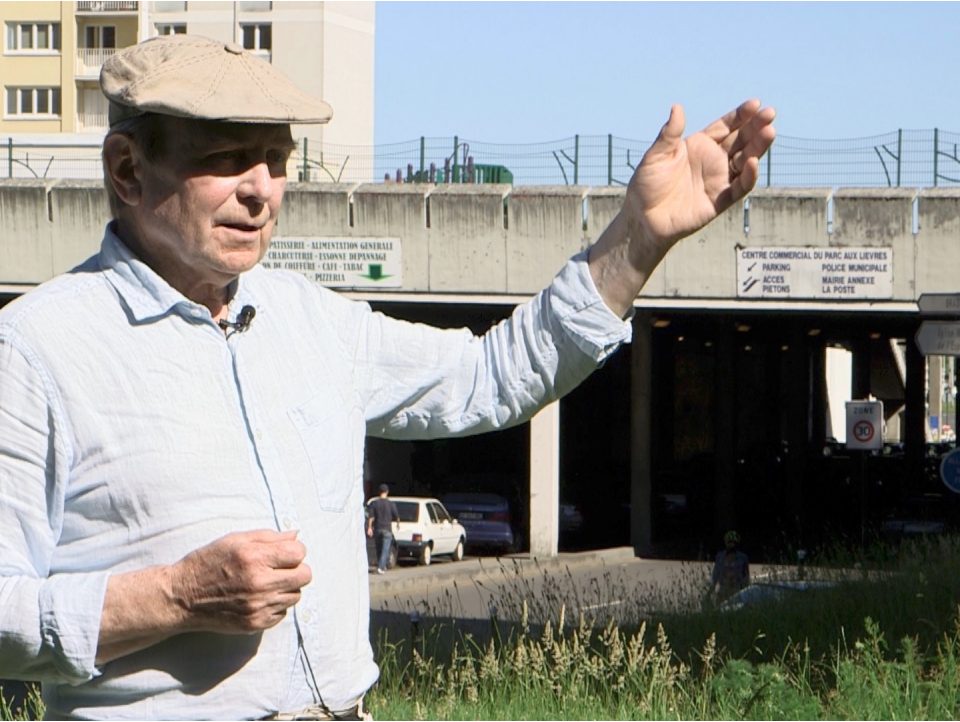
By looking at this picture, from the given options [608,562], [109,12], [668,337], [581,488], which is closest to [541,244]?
[608,562]

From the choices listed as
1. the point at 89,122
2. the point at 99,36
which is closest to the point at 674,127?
the point at 89,122

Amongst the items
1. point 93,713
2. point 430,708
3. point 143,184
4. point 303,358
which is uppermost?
point 143,184

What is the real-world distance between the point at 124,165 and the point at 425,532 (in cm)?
2927

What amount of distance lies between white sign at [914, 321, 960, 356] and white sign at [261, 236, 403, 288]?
17.6 meters

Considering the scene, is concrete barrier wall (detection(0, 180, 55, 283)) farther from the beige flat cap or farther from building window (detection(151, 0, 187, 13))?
building window (detection(151, 0, 187, 13))

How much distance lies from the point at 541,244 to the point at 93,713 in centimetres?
2782

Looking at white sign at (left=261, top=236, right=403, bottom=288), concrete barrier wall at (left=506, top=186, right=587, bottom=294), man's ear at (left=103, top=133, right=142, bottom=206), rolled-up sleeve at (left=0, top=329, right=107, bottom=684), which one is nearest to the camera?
rolled-up sleeve at (left=0, top=329, right=107, bottom=684)

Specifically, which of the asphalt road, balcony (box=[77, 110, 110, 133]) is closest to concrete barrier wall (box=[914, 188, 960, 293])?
the asphalt road

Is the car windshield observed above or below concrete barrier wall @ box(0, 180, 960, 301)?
below

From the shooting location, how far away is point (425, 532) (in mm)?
32188

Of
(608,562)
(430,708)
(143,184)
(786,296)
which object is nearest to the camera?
(143,184)

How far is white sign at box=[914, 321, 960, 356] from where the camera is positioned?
1428cm

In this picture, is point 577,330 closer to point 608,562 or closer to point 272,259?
point 272,259

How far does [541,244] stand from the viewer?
100ft
